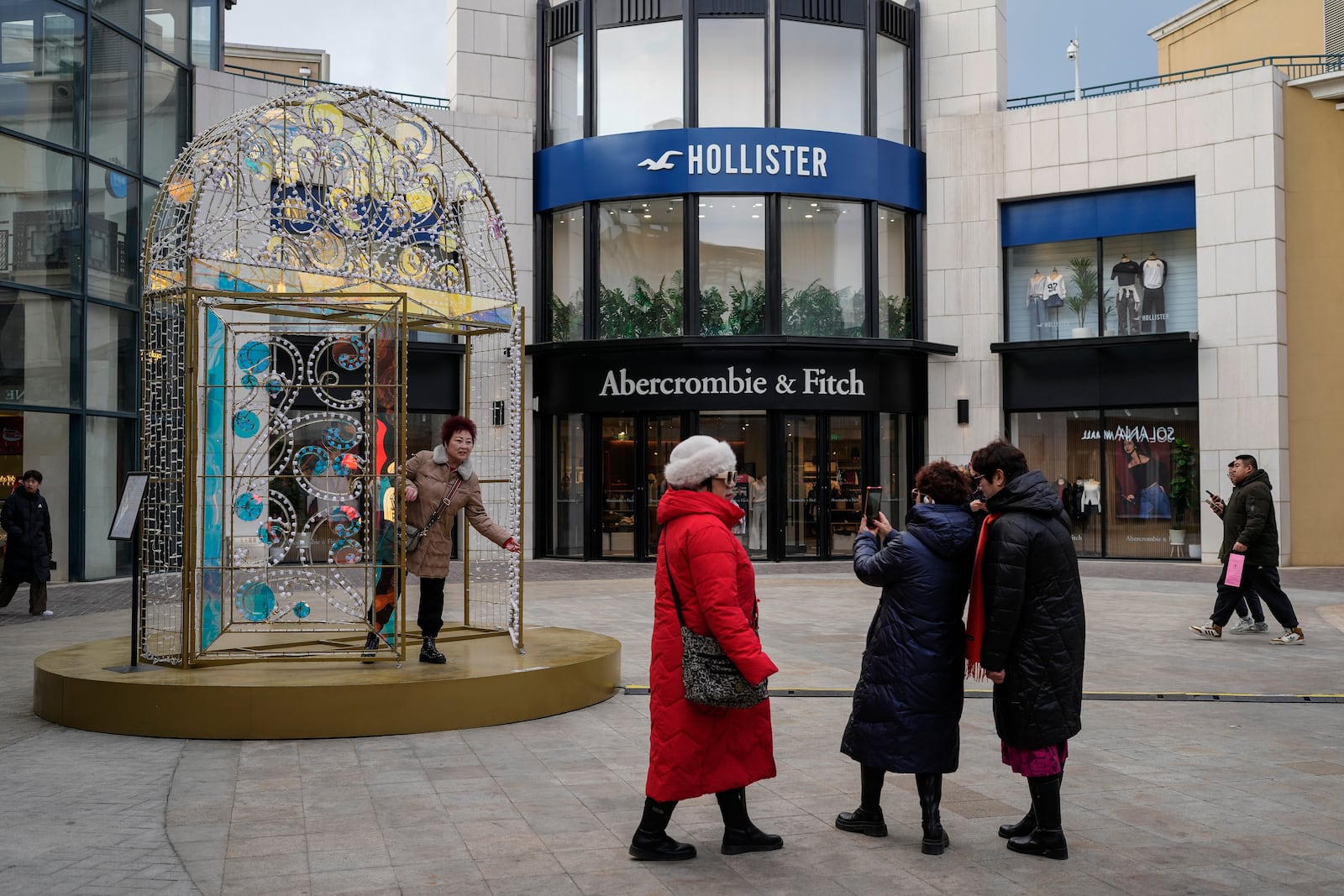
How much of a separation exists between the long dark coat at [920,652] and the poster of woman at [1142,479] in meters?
17.8

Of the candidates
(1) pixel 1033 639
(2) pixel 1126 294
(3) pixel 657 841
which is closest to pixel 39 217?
(3) pixel 657 841

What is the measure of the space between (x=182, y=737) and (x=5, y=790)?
128cm

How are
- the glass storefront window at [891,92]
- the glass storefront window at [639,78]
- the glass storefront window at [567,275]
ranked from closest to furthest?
the glass storefront window at [639,78], the glass storefront window at [567,275], the glass storefront window at [891,92]

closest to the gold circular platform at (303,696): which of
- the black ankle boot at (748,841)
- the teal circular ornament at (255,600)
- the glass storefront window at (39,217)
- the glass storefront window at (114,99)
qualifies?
the teal circular ornament at (255,600)

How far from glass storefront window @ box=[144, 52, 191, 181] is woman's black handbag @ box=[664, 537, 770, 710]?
55.5ft

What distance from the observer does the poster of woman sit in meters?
21.4

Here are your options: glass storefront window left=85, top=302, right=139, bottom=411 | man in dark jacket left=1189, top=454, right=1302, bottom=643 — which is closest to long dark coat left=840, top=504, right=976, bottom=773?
man in dark jacket left=1189, top=454, right=1302, bottom=643

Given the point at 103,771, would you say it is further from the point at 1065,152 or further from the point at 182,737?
the point at 1065,152

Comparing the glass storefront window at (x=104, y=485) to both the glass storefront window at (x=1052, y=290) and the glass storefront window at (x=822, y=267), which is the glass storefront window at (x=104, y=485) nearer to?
the glass storefront window at (x=822, y=267)

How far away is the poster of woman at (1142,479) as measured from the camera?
2144 cm

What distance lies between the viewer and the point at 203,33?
2012 cm

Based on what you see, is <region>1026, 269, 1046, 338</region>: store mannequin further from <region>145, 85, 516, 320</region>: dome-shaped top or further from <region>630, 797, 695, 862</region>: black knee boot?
<region>630, 797, 695, 862</region>: black knee boot

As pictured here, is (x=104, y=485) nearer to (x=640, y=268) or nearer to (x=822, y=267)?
(x=640, y=268)

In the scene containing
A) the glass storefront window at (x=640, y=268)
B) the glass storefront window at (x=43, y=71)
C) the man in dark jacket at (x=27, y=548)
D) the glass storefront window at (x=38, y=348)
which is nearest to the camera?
the man in dark jacket at (x=27, y=548)
